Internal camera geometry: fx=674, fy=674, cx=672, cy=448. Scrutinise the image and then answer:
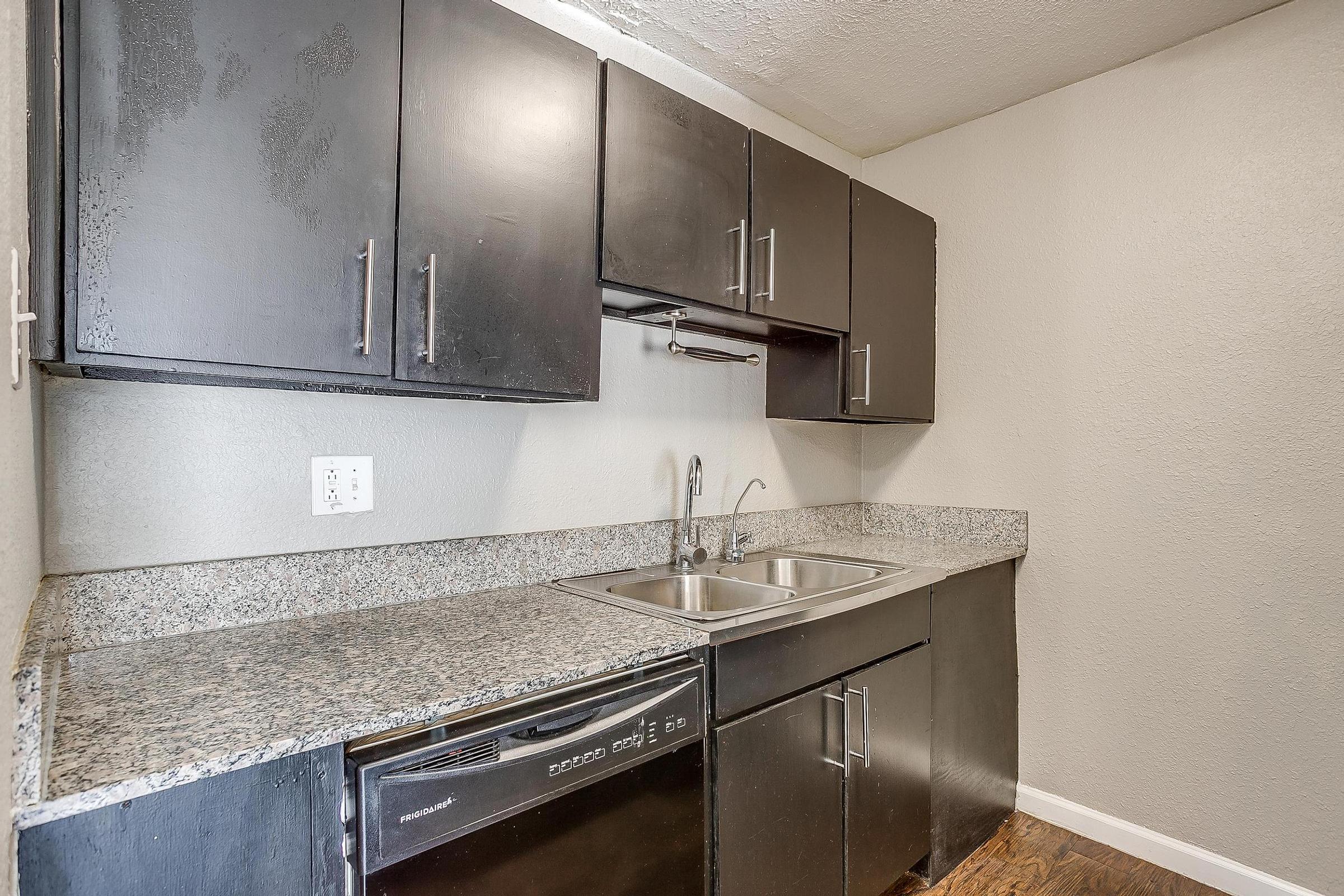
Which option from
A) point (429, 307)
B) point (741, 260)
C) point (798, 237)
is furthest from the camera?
point (798, 237)

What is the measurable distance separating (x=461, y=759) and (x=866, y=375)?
168cm

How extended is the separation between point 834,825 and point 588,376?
3.92 feet

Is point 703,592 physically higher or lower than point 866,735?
higher

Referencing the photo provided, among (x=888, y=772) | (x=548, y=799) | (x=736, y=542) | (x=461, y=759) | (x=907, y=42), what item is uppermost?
(x=907, y=42)

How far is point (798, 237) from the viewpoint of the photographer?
6.21 ft

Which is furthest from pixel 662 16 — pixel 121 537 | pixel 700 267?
pixel 121 537

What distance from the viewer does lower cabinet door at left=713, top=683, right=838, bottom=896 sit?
1.33 m

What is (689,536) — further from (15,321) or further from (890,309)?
(15,321)

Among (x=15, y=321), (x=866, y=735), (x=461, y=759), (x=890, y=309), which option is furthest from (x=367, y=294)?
(x=890, y=309)

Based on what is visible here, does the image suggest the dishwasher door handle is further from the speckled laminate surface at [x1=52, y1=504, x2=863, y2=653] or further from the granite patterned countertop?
the speckled laminate surface at [x1=52, y1=504, x2=863, y2=653]

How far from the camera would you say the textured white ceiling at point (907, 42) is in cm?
182

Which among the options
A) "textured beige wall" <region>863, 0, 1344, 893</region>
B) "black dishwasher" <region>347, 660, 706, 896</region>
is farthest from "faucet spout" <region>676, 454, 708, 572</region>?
"textured beige wall" <region>863, 0, 1344, 893</region>

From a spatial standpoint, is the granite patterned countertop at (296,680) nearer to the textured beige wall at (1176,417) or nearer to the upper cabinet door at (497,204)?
the upper cabinet door at (497,204)

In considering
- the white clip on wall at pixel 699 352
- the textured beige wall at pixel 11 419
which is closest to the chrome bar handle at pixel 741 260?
the white clip on wall at pixel 699 352
